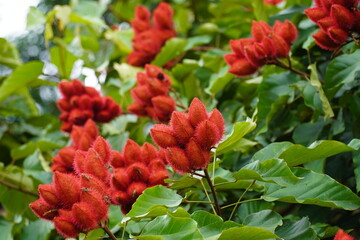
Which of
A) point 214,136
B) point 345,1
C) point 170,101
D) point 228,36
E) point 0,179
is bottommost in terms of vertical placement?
point 0,179

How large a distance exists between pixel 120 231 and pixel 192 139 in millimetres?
481

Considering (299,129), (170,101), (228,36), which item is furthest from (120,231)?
(228,36)

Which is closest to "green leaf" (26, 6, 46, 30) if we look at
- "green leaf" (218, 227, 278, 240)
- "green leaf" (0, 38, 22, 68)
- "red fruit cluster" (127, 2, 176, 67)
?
"green leaf" (0, 38, 22, 68)

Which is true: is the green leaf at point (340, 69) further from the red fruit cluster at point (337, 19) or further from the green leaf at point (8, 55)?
the green leaf at point (8, 55)

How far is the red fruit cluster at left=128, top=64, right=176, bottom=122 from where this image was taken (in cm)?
154

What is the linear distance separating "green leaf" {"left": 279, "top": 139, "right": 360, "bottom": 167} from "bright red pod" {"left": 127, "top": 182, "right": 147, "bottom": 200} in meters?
0.32

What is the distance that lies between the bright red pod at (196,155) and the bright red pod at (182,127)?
0.01 meters

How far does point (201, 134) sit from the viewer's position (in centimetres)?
109

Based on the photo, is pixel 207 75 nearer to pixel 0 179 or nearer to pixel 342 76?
pixel 342 76

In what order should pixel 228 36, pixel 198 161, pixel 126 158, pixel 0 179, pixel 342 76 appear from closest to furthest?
pixel 198 161
pixel 126 158
pixel 342 76
pixel 0 179
pixel 228 36

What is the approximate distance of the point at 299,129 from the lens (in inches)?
62.5

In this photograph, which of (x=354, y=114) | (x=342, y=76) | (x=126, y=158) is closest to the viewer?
(x=126, y=158)

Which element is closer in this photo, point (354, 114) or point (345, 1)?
point (345, 1)

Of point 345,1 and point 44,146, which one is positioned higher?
point 345,1
